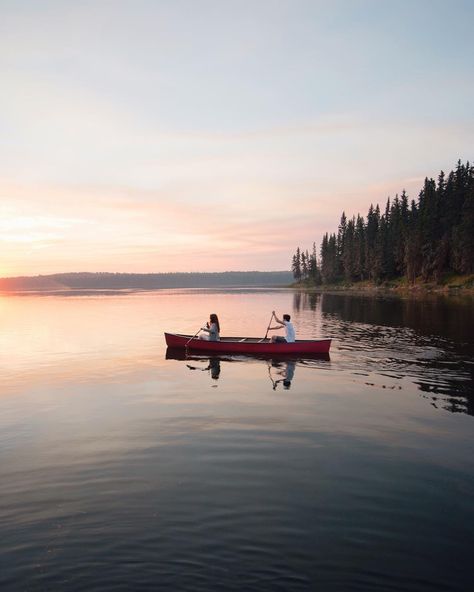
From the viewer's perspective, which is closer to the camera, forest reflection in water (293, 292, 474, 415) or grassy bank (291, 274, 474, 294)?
forest reflection in water (293, 292, 474, 415)

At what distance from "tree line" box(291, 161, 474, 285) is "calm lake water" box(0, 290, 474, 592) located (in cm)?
8390

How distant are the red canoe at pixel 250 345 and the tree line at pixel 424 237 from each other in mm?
77989

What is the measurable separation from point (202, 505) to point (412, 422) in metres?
8.88

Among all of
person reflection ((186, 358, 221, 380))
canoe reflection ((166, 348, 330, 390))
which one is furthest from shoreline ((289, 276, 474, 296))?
person reflection ((186, 358, 221, 380))

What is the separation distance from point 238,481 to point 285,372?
1426 centimetres

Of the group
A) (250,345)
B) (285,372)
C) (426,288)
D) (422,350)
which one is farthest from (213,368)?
(426,288)

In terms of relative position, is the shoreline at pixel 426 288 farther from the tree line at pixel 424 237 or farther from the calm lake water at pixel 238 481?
the calm lake water at pixel 238 481

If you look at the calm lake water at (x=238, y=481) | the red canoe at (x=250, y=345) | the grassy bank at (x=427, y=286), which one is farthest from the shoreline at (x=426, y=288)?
the calm lake water at (x=238, y=481)

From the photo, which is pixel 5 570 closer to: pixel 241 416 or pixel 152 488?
pixel 152 488

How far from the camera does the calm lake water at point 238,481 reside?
723 cm

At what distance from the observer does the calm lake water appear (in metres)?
7.23

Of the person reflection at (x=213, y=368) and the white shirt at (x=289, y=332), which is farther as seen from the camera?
the white shirt at (x=289, y=332)

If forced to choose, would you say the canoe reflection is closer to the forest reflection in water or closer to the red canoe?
the red canoe

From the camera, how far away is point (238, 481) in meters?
10.5
